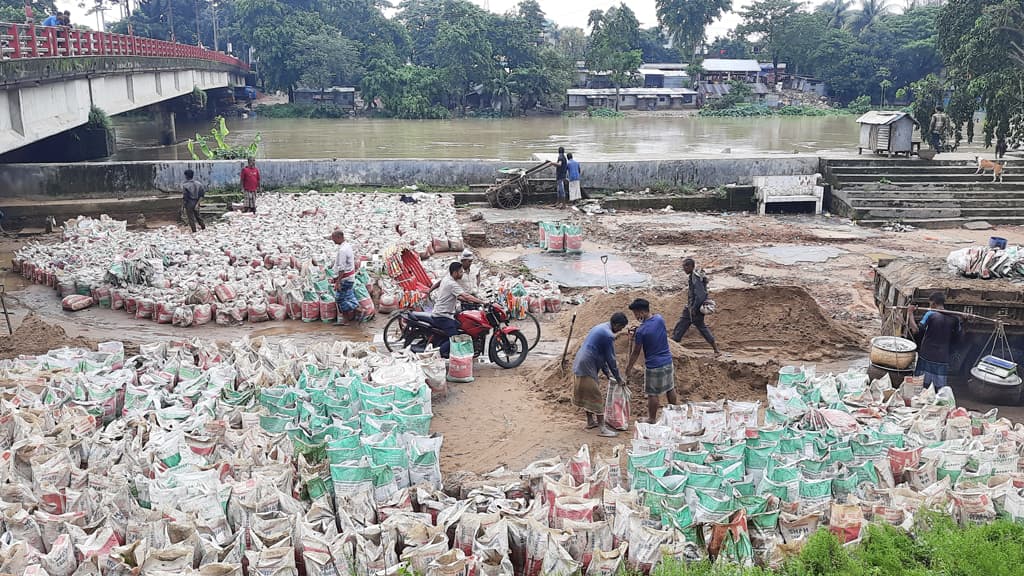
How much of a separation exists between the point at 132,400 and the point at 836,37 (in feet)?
184

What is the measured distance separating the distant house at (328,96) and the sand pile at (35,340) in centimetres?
4237

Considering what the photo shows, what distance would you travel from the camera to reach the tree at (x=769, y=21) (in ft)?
183

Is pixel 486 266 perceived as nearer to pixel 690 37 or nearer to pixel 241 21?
pixel 241 21

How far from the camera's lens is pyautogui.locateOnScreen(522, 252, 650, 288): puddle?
453 inches

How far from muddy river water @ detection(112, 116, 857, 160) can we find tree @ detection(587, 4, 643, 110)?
Result: 4.44 meters

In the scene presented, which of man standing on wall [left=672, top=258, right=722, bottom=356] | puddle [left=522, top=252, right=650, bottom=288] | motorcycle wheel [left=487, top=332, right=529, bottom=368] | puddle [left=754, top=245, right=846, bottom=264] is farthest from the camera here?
puddle [left=754, top=245, right=846, bottom=264]

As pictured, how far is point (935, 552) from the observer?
4.27 metres

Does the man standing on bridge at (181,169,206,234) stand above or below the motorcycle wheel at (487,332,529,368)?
above

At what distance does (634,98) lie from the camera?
5212 centimetres

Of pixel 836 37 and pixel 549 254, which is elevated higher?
pixel 836 37

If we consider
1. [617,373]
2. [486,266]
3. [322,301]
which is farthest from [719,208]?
[617,373]

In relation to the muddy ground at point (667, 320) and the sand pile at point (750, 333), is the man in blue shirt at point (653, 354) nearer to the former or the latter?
the muddy ground at point (667, 320)

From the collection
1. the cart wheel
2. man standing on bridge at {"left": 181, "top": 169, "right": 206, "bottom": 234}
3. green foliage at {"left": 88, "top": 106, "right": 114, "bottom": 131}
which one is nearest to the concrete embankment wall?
the cart wheel

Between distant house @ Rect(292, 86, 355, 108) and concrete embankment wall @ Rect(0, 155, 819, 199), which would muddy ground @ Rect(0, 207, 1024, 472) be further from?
distant house @ Rect(292, 86, 355, 108)
